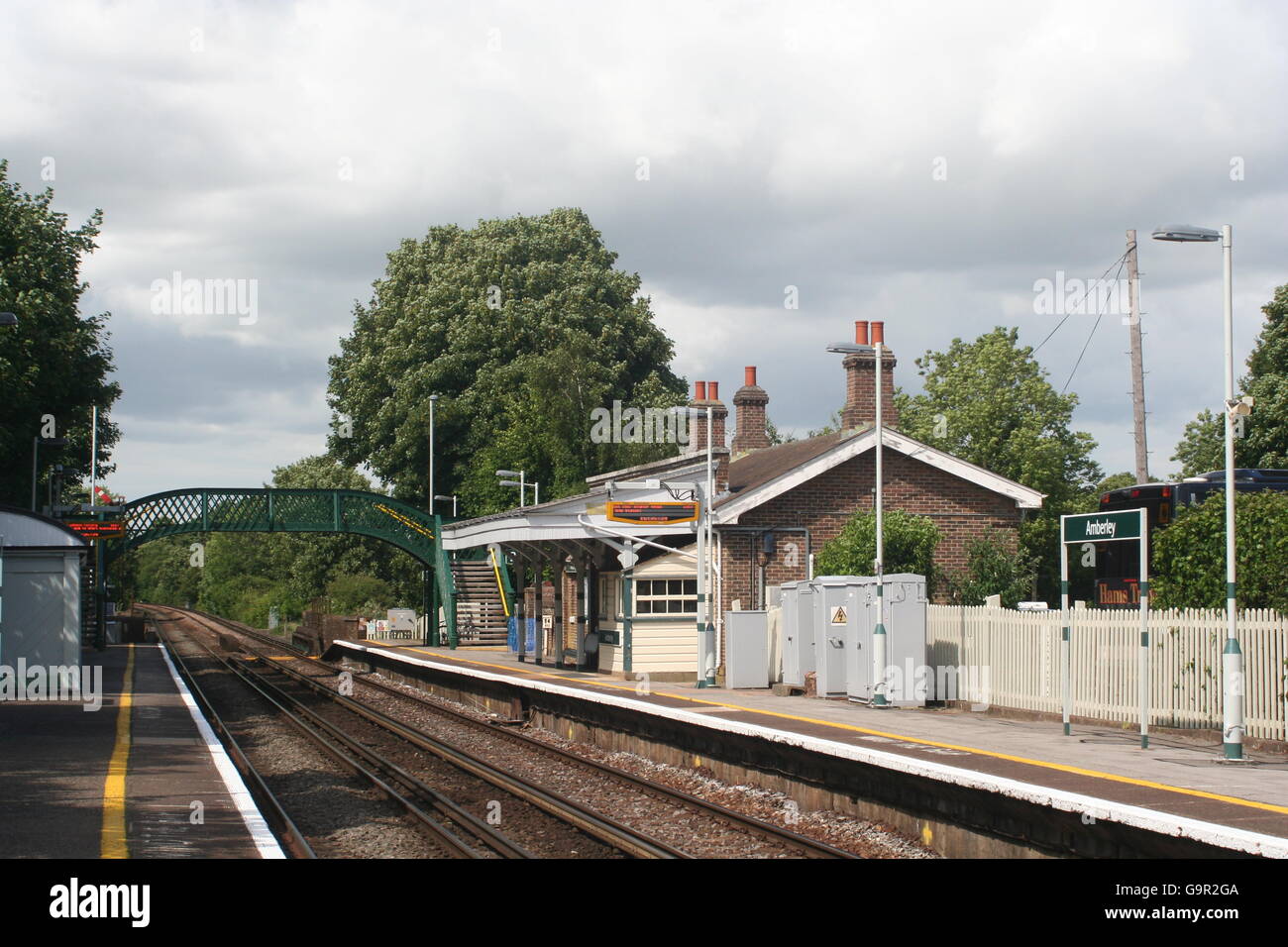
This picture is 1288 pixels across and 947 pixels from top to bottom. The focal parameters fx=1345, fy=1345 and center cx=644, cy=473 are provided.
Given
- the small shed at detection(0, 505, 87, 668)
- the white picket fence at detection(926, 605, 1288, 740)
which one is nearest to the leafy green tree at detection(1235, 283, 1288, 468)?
the white picket fence at detection(926, 605, 1288, 740)

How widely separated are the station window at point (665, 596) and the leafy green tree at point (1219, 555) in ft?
38.3

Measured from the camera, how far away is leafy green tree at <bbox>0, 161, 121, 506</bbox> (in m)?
37.2

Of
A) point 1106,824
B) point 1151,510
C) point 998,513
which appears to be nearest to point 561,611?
point 998,513

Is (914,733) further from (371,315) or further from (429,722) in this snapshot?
(371,315)

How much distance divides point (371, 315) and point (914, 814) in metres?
58.3

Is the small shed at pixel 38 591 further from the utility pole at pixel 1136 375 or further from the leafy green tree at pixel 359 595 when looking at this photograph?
the leafy green tree at pixel 359 595

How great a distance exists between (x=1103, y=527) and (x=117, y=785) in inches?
434

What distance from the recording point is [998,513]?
30.0m

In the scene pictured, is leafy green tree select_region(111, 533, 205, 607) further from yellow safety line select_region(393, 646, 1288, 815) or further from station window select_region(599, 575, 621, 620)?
yellow safety line select_region(393, 646, 1288, 815)

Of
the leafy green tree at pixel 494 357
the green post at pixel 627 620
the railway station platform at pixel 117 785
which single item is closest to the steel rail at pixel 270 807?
the railway station platform at pixel 117 785

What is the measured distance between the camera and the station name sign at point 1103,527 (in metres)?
15.1

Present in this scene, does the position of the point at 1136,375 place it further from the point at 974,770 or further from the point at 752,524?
the point at 974,770

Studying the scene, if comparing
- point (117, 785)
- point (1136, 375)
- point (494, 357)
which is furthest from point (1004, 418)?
point (117, 785)
